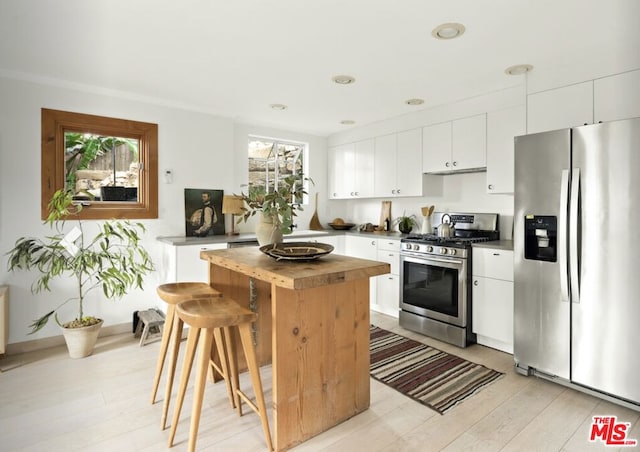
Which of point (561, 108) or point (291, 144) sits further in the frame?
point (291, 144)

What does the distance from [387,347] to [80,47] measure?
3409mm

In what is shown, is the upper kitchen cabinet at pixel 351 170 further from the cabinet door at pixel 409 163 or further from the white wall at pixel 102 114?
the white wall at pixel 102 114

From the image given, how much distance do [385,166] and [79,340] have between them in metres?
3.69

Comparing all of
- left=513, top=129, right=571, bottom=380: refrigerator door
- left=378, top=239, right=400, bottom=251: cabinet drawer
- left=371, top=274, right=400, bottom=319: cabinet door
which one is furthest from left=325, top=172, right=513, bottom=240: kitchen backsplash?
left=513, top=129, right=571, bottom=380: refrigerator door

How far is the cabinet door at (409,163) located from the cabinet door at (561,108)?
1.33m

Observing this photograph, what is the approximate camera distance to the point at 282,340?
1841 millimetres

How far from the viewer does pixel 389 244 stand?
418cm

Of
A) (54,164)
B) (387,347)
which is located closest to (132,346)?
(54,164)

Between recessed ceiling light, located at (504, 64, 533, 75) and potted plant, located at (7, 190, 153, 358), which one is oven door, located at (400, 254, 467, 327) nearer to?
recessed ceiling light, located at (504, 64, 533, 75)

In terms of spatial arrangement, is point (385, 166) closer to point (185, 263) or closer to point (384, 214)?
point (384, 214)

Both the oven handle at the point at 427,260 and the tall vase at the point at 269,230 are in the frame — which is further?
the oven handle at the point at 427,260

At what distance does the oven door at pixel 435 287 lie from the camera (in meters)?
3.31

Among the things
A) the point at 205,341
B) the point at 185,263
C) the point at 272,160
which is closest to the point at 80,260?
the point at 185,263

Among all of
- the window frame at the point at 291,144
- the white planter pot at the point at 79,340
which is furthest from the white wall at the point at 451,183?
the white planter pot at the point at 79,340
